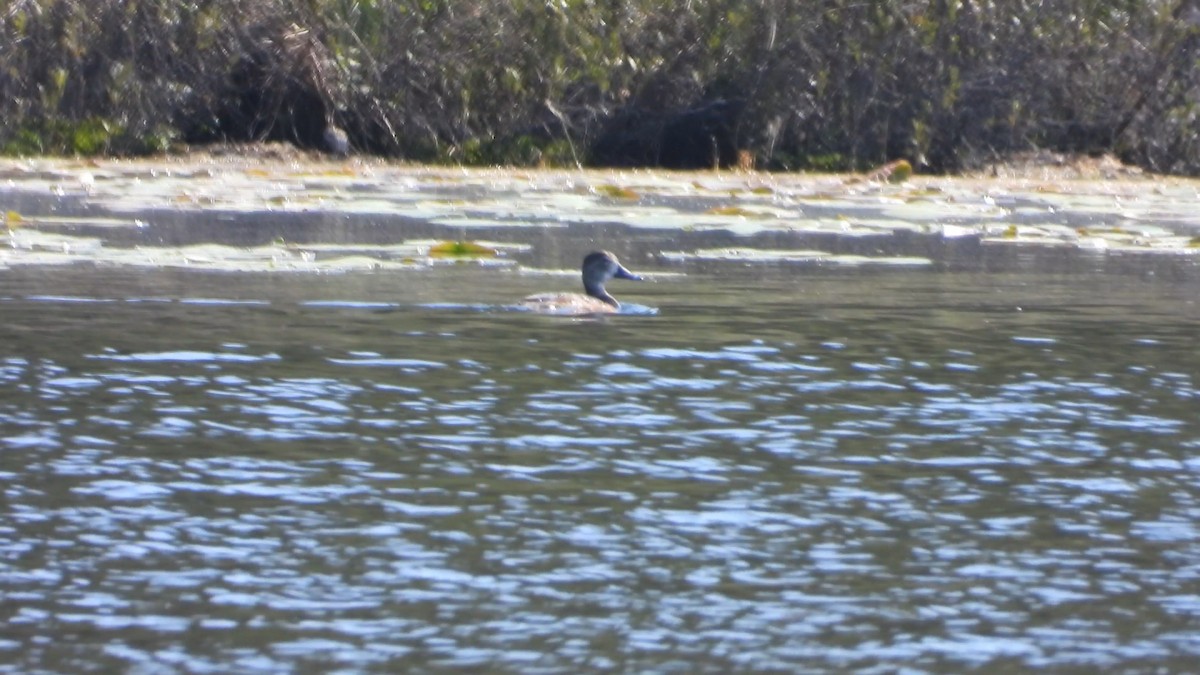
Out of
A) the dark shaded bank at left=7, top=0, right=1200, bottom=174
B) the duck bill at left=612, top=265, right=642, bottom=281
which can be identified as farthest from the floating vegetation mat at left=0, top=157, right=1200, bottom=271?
the duck bill at left=612, top=265, right=642, bottom=281

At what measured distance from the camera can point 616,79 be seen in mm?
22031

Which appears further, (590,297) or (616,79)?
(616,79)

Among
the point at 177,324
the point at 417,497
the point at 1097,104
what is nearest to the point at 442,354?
the point at 177,324

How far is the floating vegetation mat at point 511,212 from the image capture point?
13.1 m

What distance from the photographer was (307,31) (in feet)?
70.0

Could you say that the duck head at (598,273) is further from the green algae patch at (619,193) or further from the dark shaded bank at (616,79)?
the dark shaded bank at (616,79)

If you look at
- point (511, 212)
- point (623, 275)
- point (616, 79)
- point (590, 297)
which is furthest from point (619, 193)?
point (590, 297)

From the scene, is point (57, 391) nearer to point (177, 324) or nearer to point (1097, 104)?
point (177, 324)

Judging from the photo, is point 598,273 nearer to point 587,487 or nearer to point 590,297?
point 590,297

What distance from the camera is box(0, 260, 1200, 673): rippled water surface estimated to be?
4.97 m

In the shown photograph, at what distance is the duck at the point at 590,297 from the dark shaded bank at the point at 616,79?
34.0 feet

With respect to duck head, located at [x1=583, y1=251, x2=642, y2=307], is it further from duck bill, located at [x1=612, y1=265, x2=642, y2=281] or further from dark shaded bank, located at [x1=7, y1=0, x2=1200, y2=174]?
Result: dark shaded bank, located at [x1=7, y1=0, x2=1200, y2=174]

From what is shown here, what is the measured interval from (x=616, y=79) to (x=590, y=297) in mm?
11307

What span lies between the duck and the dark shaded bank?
10.4 metres
